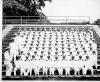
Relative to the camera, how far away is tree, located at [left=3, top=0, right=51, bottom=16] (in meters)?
14.1

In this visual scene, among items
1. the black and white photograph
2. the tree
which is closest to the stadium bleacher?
the black and white photograph

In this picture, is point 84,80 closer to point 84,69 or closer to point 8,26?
point 84,69

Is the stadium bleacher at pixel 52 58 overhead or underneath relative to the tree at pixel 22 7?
underneath

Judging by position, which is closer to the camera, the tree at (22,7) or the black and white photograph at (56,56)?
the black and white photograph at (56,56)

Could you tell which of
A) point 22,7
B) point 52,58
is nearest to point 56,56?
point 52,58

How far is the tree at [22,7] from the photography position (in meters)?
14.1

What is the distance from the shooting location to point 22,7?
46.8 feet

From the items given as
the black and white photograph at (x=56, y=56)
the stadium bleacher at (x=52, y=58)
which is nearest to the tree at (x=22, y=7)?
the black and white photograph at (x=56, y=56)

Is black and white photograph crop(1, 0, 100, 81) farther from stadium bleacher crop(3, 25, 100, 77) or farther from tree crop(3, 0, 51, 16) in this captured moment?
tree crop(3, 0, 51, 16)

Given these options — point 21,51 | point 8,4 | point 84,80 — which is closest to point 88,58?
point 84,80

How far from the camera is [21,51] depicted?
8.97 m

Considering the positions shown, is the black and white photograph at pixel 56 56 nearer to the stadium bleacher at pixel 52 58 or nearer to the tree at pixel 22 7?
the stadium bleacher at pixel 52 58

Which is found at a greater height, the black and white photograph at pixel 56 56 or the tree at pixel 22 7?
the tree at pixel 22 7

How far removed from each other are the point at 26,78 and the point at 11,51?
991 mm
